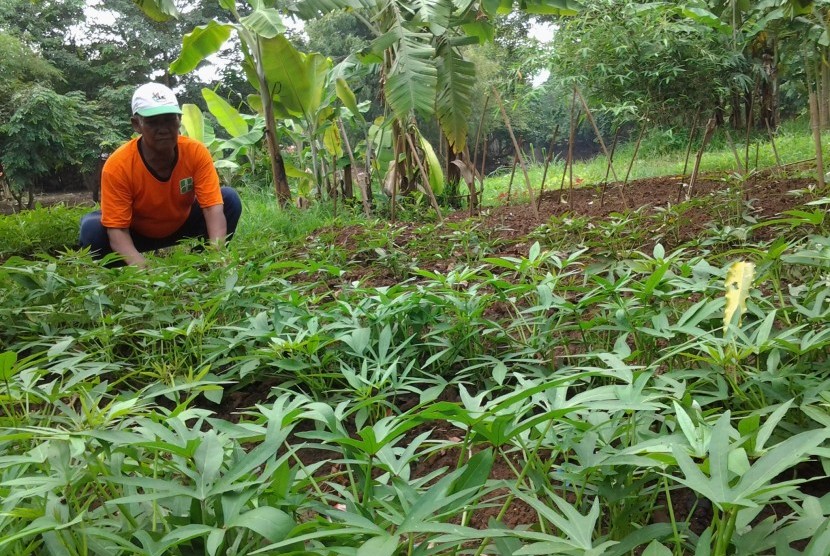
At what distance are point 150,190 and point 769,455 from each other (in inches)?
113

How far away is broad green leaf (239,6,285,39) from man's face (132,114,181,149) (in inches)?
48.4

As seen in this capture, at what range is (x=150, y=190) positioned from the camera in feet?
9.35

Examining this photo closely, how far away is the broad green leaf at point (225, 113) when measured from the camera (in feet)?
18.3

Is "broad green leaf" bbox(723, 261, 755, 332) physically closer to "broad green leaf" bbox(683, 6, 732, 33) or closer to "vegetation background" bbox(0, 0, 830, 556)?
"vegetation background" bbox(0, 0, 830, 556)

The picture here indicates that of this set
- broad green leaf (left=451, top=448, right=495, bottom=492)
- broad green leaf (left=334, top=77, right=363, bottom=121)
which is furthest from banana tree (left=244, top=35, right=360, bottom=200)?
broad green leaf (left=451, top=448, right=495, bottom=492)

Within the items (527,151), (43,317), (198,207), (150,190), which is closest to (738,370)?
(43,317)

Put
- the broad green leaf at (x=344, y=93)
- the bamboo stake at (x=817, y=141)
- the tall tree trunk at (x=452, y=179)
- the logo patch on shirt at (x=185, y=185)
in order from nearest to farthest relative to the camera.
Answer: the bamboo stake at (x=817, y=141), the logo patch on shirt at (x=185, y=185), the broad green leaf at (x=344, y=93), the tall tree trunk at (x=452, y=179)

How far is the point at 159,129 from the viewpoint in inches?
105

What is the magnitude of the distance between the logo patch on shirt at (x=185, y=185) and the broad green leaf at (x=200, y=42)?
5.15 ft

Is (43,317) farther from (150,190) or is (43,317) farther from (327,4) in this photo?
(327,4)

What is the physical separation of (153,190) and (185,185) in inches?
6.0

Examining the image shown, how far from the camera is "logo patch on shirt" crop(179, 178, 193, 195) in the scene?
2930mm

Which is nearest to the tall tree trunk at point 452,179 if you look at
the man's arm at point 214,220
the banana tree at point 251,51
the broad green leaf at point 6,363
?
the banana tree at point 251,51

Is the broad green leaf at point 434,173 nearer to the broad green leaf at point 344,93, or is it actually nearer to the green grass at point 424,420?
the broad green leaf at point 344,93
